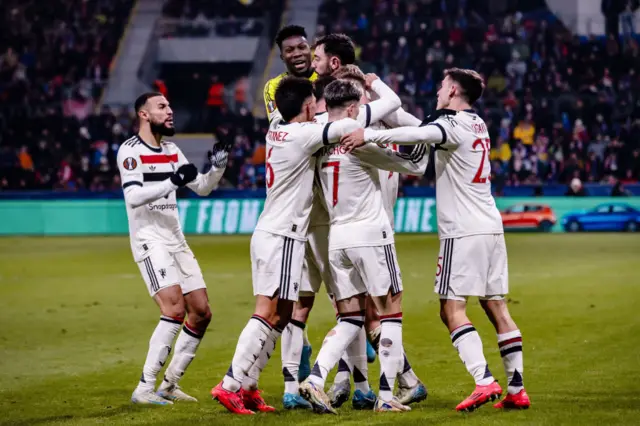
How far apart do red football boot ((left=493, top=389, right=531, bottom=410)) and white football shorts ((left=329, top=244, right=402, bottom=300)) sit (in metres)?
Result: 1.03

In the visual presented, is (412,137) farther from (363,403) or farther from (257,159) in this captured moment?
(257,159)

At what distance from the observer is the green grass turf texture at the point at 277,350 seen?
698 centimetres

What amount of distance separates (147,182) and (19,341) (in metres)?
4.26

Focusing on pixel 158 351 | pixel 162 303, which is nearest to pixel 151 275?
pixel 162 303

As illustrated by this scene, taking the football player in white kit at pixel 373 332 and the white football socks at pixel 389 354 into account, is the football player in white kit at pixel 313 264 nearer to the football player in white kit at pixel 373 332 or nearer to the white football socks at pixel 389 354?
the football player in white kit at pixel 373 332

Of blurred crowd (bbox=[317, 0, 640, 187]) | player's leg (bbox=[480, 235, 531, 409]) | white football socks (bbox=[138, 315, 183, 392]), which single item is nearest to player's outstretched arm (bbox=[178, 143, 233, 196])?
white football socks (bbox=[138, 315, 183, 392])

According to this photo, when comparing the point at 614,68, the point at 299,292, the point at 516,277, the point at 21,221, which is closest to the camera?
the point at 299,292

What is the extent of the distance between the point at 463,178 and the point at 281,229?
1295mm

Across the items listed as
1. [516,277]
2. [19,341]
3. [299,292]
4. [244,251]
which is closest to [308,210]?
[299,292]

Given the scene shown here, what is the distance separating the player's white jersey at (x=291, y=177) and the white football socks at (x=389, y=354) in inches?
32.8

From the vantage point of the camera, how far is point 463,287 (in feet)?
22.7

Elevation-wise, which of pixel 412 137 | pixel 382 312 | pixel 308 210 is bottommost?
pixel 382 312

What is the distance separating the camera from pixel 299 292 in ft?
24.6

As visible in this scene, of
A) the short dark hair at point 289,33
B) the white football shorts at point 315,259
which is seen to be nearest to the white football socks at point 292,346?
the white football shorts at point 315,259
